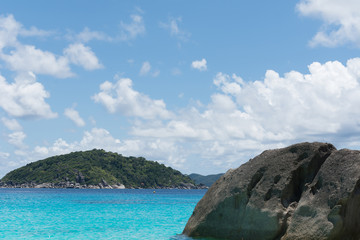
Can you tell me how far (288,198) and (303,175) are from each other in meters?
1.12

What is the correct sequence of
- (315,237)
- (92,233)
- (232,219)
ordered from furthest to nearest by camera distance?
(92,233) → (232,219) → (315,237)

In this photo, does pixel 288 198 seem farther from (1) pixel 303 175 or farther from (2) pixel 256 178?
(2) pixel 256 178

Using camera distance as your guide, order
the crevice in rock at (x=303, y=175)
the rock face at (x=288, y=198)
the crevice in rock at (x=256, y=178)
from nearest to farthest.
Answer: the rock face at (x=288, y=198) < the crevice in rock at (x=303, y=175) < the crevice in rock at (x=256, y=178)

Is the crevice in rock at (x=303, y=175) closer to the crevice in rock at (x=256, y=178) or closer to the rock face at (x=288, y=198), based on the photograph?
the rock face at (x=288, y=198)

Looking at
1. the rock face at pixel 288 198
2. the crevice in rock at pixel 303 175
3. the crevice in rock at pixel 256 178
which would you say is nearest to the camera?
the rock face at pixel 288 198

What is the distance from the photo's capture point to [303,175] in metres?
16.3

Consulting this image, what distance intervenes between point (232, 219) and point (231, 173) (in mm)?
2191

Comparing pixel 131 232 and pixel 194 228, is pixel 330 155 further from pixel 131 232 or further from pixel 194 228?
pixel 131 232

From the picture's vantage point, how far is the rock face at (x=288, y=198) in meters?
14.4

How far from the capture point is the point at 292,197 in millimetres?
16188

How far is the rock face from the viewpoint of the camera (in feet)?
47.1

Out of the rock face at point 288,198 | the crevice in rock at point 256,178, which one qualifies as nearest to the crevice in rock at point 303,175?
the rock face at point 288,198

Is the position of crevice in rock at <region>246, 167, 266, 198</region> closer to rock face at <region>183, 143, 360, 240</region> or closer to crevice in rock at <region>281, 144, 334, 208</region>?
rock face at <region>183, 143, 360, 240</region>

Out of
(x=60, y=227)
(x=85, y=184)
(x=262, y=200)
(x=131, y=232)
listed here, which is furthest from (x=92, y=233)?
(x=85, y=184)
